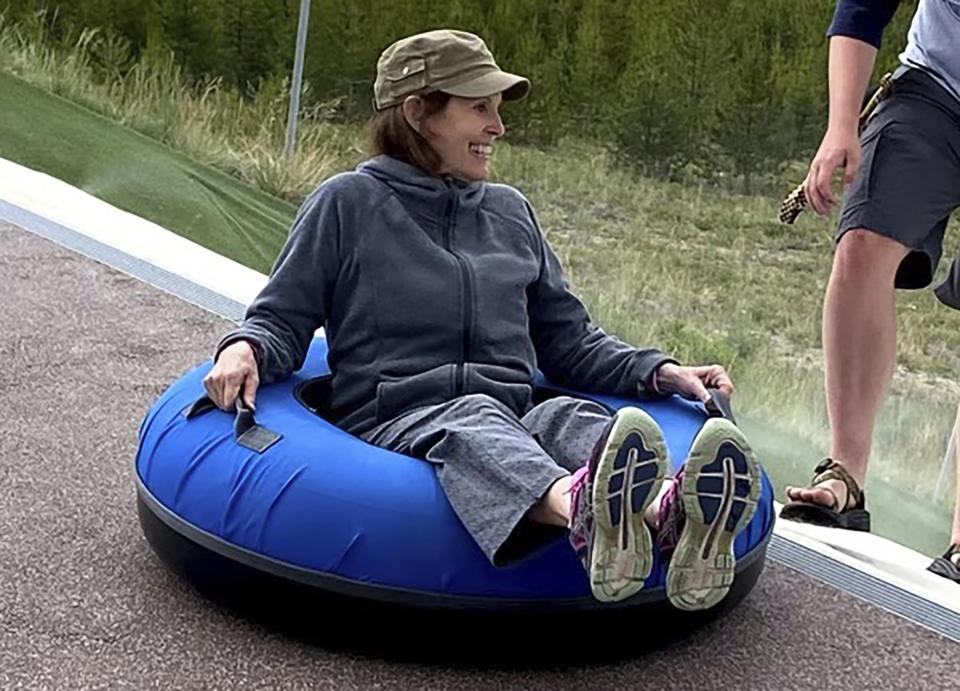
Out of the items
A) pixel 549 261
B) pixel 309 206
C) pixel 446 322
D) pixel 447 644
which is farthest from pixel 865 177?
pixel 447 644

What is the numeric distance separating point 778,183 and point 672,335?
459mm

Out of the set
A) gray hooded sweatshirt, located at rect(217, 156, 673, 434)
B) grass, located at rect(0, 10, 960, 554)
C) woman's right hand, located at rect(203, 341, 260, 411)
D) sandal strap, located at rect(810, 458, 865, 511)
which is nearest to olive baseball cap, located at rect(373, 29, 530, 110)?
gray hooded sweatshirt, located at rect(217, 156, 673, 434)

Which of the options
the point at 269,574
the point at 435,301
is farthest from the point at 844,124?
the point at 269,574

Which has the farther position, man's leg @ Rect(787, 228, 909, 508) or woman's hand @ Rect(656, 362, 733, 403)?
man's leg @ Rect(787, 228, 909, 508)

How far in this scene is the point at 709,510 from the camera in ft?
5.32

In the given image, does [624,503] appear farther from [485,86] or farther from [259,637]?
[485,86]

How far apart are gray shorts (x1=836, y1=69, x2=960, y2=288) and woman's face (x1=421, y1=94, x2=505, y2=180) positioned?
1.90ft

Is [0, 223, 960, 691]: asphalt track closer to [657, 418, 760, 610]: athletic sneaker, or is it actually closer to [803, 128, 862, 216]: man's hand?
[657, 418, 760, 610]: athletic sneaker

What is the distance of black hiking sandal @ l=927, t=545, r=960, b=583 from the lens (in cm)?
221

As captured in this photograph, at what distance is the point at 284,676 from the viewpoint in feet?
5.80

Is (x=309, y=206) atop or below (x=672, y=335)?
atop

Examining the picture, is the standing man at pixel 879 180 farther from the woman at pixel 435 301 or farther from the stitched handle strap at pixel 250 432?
the stitched handle strap at pixel 250 432

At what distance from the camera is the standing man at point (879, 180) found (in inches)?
87.1

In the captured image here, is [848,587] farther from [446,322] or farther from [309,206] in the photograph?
[309,206]
